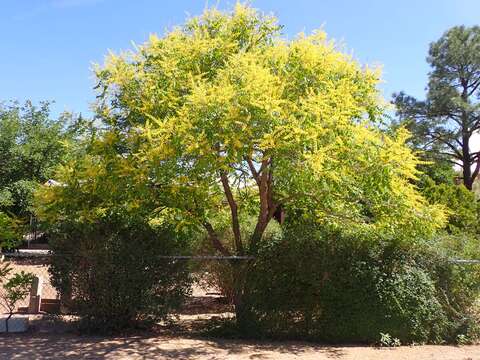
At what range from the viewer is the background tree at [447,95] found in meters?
29.4

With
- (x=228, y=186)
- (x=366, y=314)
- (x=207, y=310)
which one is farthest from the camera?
(x=207, y=310)

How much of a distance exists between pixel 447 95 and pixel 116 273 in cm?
2596

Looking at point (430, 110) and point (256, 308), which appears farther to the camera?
point (430, 110)

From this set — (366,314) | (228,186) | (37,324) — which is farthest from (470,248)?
(37,324)

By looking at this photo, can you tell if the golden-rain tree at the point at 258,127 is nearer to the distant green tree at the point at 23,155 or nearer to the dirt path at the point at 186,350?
the dirt path at the point at 186,350

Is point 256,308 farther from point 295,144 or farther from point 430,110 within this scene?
point 430,110

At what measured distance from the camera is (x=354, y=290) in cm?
738

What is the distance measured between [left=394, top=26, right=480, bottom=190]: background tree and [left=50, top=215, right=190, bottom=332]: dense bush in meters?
24.0

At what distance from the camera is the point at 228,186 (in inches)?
337

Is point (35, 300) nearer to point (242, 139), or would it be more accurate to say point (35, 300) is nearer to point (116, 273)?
point (116, 273)

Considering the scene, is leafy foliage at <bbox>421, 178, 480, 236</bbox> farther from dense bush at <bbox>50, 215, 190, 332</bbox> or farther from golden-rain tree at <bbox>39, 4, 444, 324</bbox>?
dense bush at <bbox>50, 215, 190, 332</bbox>

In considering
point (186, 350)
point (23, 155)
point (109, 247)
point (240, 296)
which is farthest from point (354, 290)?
point (23, 155)

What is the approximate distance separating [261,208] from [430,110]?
77.6 ft

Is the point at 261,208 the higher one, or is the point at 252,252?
the point at 261,208
